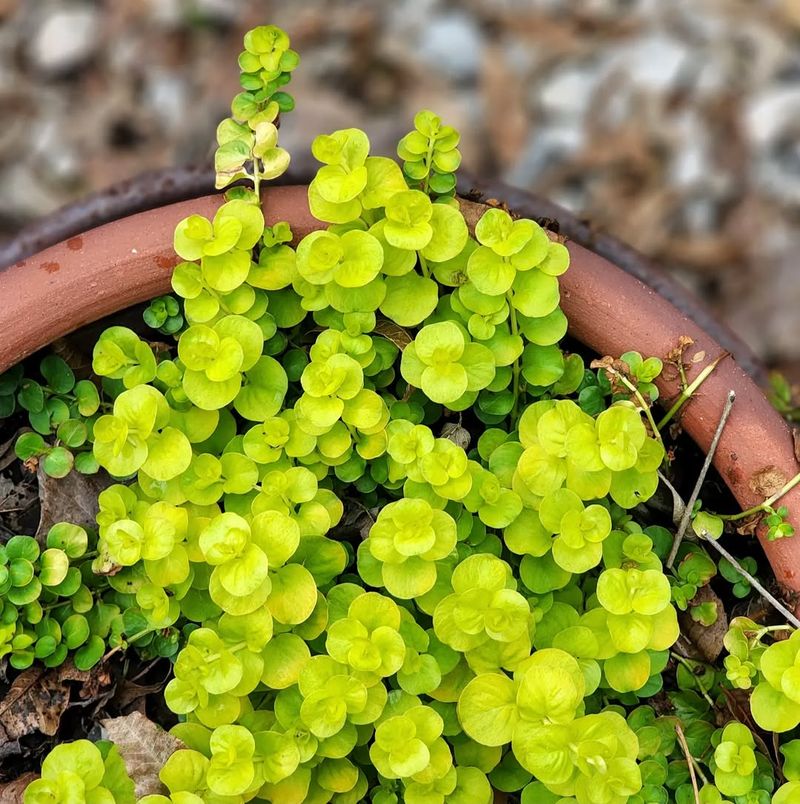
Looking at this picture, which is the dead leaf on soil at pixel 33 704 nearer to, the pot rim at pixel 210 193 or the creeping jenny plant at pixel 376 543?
the creeping jenny plant at pixel 376 543

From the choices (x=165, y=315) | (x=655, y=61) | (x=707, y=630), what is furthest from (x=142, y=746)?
(x=655, y=61)

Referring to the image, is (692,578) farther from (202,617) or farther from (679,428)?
(202,617)

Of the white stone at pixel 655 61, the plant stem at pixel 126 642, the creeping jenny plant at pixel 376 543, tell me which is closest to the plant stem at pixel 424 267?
the creeping jenny plant at pixel 376 543

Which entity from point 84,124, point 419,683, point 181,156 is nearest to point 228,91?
point 181,156

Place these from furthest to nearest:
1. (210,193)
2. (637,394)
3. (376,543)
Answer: (210,193) → (637,394) → (376,543)

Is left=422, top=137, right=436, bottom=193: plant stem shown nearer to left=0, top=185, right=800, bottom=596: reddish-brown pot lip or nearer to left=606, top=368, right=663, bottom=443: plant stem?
left=0, top=185, right=800, bottom=596: reddish-brown pot lip

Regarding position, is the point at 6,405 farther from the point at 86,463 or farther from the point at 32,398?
the point at 86,463
